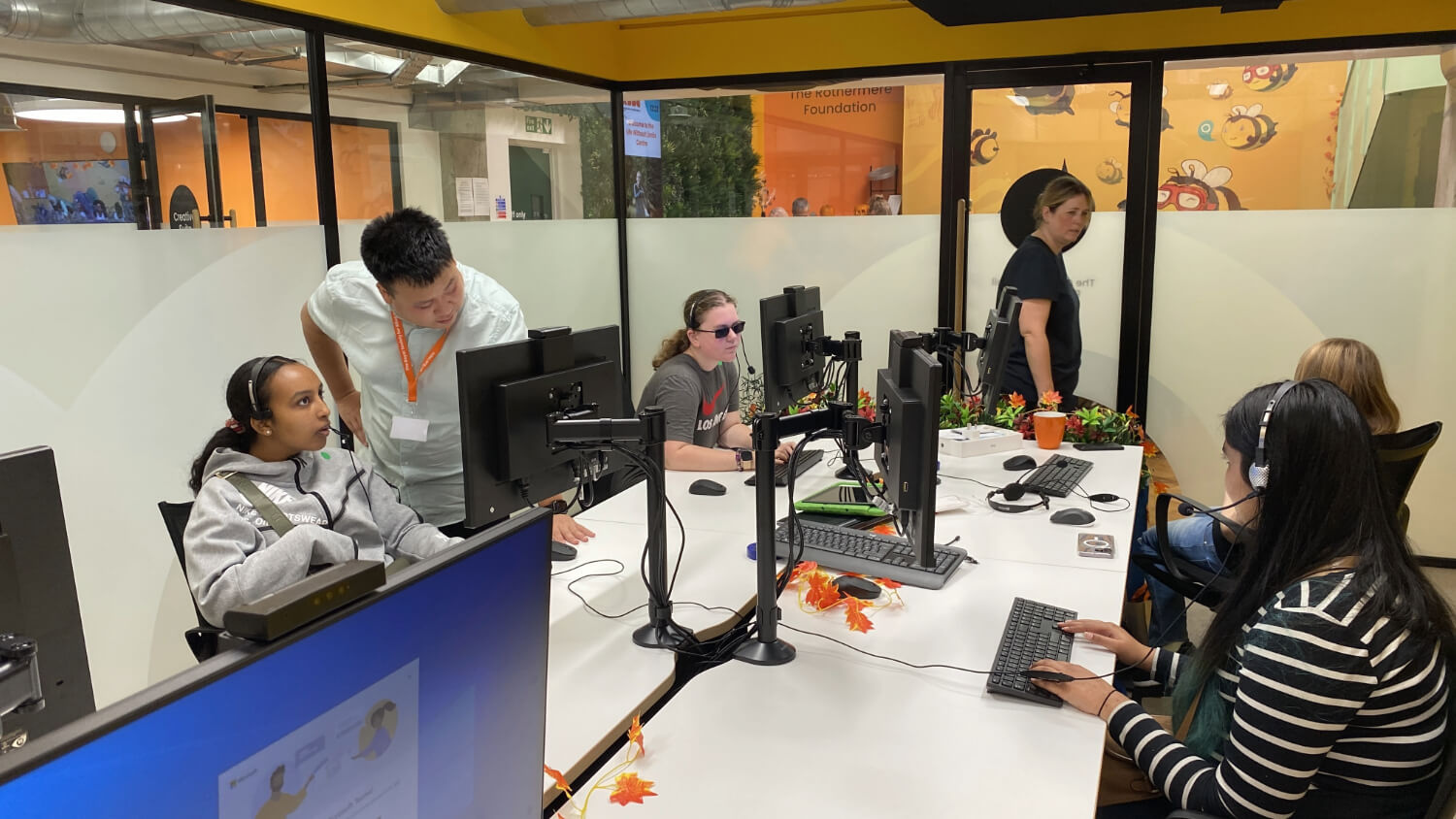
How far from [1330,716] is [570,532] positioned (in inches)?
66.0

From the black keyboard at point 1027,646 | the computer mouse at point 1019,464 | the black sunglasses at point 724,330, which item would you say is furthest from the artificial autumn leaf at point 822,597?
the computer mouse at point 1019,464

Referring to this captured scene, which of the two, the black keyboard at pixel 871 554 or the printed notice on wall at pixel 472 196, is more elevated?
the printed notice on wall at pixel 472 196

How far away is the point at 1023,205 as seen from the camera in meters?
4.82

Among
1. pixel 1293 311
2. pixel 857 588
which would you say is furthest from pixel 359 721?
pixel 1293 311

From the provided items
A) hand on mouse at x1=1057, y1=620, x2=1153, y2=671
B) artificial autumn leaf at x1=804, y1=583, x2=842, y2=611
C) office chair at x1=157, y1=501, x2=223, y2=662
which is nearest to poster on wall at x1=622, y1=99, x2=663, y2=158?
office chair at x1=157, y1=501, x2=223, y2=662

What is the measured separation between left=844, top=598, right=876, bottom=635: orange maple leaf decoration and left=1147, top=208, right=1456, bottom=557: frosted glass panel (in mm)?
3239

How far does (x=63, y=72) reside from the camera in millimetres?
2680

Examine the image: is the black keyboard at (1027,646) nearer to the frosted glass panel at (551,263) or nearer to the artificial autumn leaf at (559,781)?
the artificial autumn leaf at (559,781)

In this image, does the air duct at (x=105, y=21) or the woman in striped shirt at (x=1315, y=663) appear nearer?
the woman in striped shirt at (x=1315, y=663)

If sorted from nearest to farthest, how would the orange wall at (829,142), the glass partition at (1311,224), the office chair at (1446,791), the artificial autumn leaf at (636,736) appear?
the office chair at (1446,791)
the artificial autumn leaf at (636,736)
the glass partition at (1311,224)
the orange wall at (829,142)

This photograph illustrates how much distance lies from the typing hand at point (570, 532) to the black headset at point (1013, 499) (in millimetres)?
1160

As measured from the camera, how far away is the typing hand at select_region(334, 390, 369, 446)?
3.07 meters

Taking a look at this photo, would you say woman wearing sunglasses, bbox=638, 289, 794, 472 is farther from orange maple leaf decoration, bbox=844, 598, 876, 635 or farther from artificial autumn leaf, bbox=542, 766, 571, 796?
artificial autumn leaf, bbox=542, 766, 571, 796

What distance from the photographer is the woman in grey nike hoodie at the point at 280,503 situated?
186cm
